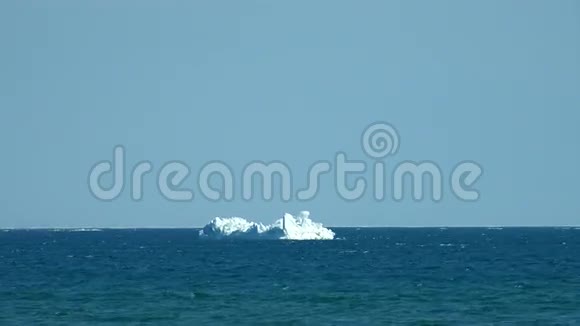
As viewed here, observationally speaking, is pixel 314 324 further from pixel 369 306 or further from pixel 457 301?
pixel 457 301

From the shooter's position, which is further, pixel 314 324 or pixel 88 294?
pixel 88 294

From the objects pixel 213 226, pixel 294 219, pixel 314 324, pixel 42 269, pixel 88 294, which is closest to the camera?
pixel 314 324

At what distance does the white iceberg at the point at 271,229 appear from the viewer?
170875 mm

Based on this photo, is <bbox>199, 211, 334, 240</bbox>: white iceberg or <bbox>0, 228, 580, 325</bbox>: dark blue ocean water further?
<bbox>199, 211, 334, 240</bbox>: white iceberg

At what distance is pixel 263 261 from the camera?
359 ft

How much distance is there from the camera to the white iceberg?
17088 cm

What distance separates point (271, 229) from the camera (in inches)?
6791

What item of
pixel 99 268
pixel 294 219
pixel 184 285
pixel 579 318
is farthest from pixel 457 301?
pixel 294 219

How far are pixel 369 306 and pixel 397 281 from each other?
19785 millimetres

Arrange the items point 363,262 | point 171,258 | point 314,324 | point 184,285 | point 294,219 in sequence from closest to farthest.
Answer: point 314,324 → point 184,285 → point 363,262 → point 171,258 → point 294,219

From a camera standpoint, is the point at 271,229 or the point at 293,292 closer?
the point at 293,292

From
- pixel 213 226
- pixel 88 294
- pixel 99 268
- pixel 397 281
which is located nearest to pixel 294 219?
pixel 213 226

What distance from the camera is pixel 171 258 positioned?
12106 centimetres

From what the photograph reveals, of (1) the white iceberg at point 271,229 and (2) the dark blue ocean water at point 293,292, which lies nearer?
(2) the dark blue ocean water at point 293,292
